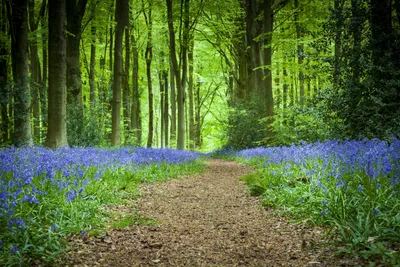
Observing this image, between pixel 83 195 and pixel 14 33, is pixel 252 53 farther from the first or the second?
pixel 83 195

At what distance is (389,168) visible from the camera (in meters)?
3.89

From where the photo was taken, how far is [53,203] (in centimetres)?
404

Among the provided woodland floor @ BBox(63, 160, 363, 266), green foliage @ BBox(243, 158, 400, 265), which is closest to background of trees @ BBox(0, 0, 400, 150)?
green foliage @ BBox(243, 158, 400, 265)

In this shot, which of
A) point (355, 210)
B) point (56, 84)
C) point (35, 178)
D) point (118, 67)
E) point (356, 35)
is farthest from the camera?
point (118, 67)

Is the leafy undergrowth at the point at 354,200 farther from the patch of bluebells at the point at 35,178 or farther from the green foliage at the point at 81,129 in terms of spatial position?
the green foliage at the point at 81,129

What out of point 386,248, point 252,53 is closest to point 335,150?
point 386,248

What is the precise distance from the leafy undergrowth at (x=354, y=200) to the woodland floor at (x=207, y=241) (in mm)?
200

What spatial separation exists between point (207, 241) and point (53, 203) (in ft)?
6.49

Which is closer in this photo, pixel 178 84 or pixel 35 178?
pixel 35 178

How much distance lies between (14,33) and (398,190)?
13.0 metres

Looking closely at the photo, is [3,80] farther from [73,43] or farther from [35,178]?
[35,178]

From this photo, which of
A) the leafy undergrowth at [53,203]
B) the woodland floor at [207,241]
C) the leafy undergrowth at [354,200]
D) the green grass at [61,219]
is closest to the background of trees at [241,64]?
the leafy undergrowth at [354,200]

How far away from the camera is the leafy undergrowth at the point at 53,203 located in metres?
2.99

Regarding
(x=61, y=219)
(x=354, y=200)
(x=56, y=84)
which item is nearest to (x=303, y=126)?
(x=56, y=84)
